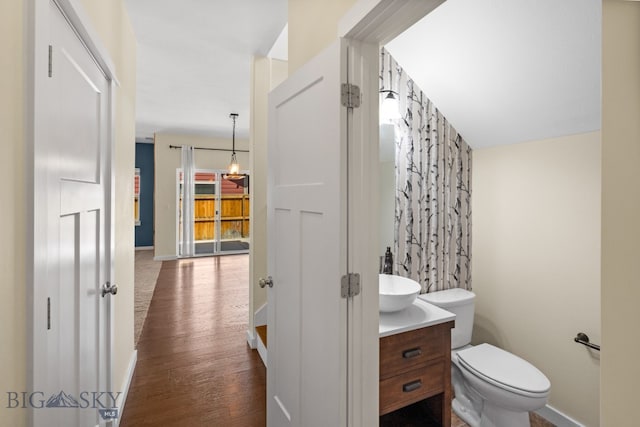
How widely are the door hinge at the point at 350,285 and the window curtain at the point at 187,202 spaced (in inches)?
271

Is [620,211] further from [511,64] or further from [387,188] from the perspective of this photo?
[387,188]

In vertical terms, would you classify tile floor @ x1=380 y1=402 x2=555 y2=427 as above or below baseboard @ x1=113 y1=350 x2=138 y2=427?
below

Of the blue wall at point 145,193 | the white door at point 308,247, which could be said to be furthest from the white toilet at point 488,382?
the blue wall at point 145,193

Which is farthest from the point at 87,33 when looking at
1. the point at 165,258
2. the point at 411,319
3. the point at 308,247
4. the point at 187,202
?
the point at 165,258

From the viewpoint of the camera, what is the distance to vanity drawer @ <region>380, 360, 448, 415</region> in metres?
1.65

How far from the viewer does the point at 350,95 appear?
1265mm

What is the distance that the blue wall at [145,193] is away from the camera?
8.23m

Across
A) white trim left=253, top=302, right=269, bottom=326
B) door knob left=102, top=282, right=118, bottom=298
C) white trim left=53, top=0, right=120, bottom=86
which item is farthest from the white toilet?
white trim left=53, top=0, right=120, bottom=86

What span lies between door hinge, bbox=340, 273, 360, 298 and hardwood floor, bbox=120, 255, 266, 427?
131 cm

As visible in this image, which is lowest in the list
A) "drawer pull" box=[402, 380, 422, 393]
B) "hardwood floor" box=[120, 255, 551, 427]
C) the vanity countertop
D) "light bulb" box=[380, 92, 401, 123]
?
"hardwood floor" box=[120, 255, 551, 427]

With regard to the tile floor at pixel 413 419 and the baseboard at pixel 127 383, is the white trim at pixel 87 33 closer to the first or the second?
the baseboard at pixel 127 383

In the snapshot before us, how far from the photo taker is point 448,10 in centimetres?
184

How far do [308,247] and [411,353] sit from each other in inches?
31.8

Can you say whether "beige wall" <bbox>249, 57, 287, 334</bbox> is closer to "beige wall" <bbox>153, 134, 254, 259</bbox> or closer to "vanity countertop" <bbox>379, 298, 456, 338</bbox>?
"vanity countertop" <bbox>379, 298, 456, 338</bbox>
